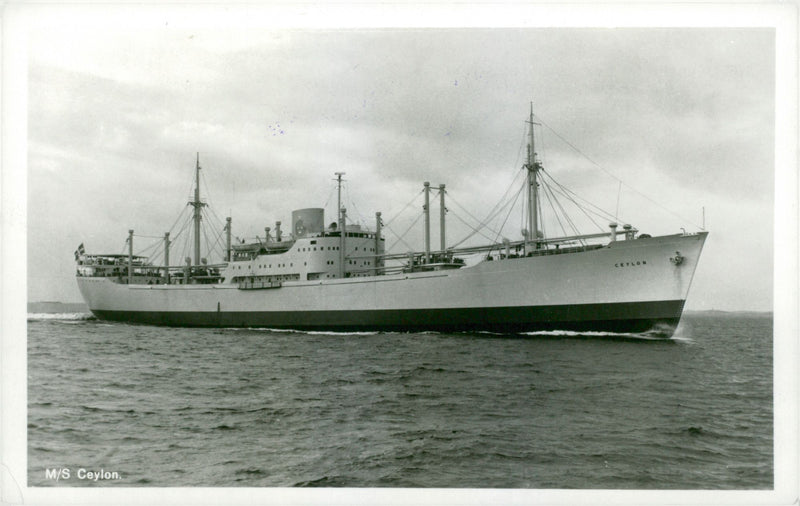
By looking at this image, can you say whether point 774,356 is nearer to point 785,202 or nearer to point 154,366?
point 785,202

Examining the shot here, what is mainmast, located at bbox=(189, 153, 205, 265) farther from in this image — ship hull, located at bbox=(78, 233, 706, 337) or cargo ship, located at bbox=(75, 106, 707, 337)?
ship hull, located at bbox=(78, 233, 706, 337)

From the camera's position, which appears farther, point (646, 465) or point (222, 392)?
point (222, 392)

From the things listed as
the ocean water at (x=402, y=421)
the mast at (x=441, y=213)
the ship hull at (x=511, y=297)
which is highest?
the mast at (x=441, y=213)

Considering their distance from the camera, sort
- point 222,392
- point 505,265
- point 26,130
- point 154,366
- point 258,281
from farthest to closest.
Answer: point 258,281, point 505,265, point 154,366, point 222,392, point 26,130

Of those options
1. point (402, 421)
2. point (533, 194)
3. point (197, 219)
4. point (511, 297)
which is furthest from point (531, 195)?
point (197, 219)

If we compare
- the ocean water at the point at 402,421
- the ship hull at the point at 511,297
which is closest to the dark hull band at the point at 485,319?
the ship hull at the point at 511,297

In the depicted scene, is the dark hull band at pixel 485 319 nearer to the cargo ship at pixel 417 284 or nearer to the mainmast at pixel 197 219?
the cargo ship at pixel 417 284

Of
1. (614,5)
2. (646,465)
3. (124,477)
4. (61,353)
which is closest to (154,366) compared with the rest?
(61,353)
